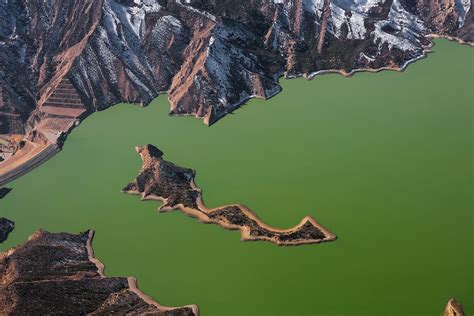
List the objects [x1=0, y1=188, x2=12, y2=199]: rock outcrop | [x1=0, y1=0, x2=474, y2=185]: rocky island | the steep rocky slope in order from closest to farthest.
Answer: [x1=0, y1=188, x2=12, y2=199]: rock outcrop, [x1=0, y1=0, x2=474, y2=185]: rocky island, the steep rocky slope

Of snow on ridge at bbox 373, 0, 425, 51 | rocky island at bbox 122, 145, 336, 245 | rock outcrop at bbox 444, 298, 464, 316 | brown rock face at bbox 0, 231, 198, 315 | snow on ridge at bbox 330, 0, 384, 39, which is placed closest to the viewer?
rock outcrop at bbox 444, 298, 464, 316

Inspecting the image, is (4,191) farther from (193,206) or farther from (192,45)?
(192,45)

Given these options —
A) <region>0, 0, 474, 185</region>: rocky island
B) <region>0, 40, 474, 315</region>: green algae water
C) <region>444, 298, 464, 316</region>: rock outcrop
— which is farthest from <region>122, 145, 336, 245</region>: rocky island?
<region>0, 0, 474, 185</region>: rocky island

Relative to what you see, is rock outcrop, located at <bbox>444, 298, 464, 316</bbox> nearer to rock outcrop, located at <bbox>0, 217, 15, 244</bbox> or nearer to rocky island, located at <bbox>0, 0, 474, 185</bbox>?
rocky island, located at <bbox>0, 0, 474, 185</bbox>

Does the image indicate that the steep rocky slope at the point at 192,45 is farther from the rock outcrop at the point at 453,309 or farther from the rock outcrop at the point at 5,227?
the rock outcrop at the point at 453,309

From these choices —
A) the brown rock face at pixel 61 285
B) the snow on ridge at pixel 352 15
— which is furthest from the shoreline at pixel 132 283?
the snow on ridge at pixel 352 15

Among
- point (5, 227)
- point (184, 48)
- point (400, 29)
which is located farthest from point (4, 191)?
point (400, 29)

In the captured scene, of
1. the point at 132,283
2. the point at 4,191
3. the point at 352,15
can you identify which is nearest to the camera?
the point at 132,283
